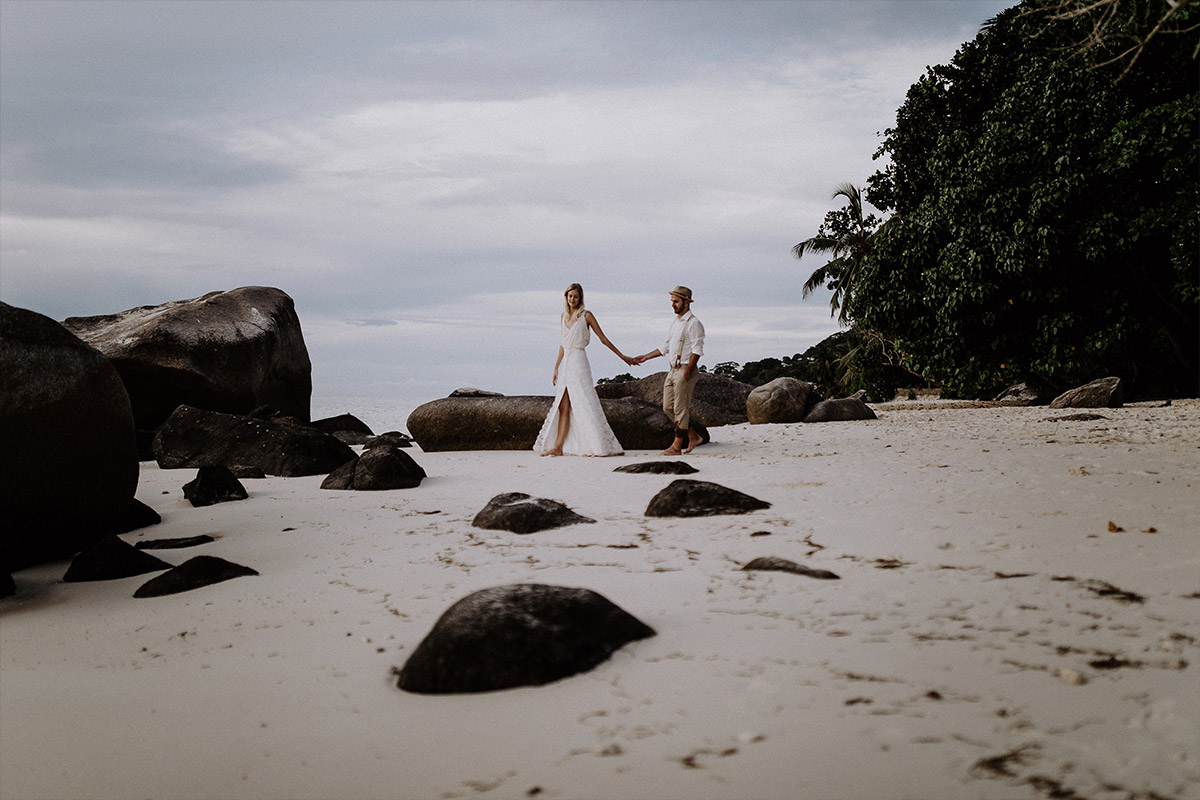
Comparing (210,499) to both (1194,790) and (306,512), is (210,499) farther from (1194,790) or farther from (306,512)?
(1194,790)

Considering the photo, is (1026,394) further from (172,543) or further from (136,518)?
(172,543)

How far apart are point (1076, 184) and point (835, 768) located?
47.3ft

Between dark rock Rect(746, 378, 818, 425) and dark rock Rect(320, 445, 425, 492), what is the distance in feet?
28.4

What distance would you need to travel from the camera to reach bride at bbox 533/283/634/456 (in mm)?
9266

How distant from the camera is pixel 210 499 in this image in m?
5.89

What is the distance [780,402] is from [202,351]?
933 cm

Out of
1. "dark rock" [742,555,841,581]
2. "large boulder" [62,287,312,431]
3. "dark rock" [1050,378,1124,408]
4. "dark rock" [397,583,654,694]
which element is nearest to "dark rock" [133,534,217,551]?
"dark rock" [397,583,654,694]

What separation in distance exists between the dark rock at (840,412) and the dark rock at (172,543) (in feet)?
36.0

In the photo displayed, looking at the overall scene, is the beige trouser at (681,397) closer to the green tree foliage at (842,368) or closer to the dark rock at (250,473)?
the dark rock at (250,473)

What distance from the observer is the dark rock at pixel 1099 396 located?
41.2 feet

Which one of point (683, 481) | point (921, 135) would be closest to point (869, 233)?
point (921, 135)

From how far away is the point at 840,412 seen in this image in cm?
1377

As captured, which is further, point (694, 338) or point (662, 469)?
point (694, 338)

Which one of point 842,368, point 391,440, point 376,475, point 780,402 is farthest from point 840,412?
point 842,368
